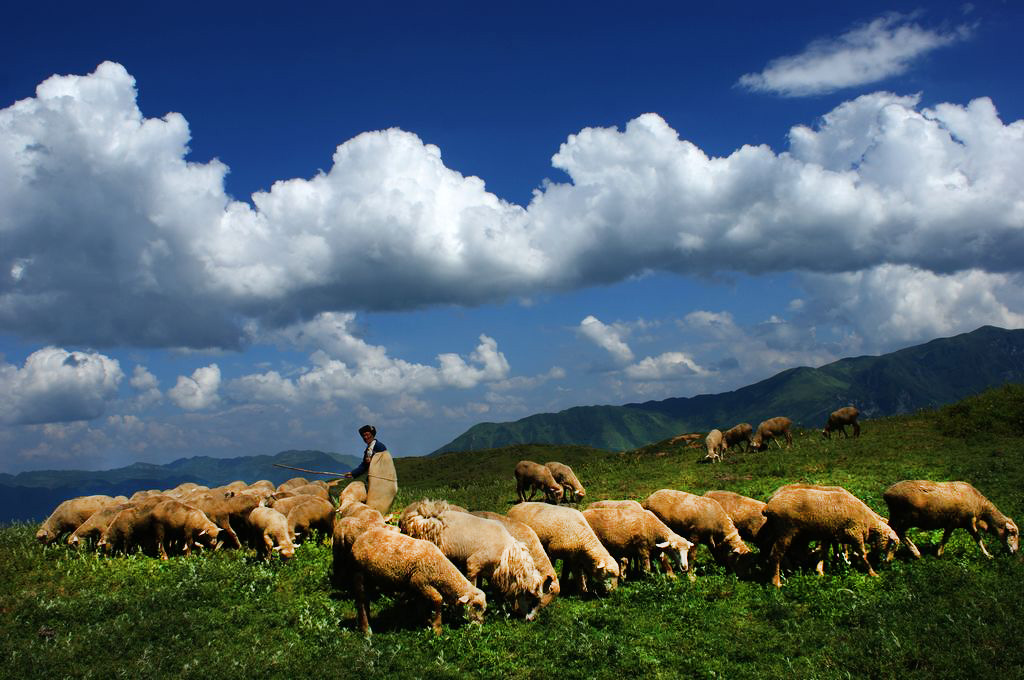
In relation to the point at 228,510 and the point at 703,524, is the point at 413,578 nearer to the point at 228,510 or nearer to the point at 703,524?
the point at 703,524

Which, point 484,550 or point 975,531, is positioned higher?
point 484,550

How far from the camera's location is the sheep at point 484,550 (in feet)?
40.4

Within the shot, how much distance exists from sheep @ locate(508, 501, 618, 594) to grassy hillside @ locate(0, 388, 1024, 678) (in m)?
0.53

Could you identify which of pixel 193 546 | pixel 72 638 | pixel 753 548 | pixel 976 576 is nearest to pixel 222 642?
pixel 72 638

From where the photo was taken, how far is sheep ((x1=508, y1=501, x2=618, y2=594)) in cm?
1373

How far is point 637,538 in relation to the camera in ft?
48.5

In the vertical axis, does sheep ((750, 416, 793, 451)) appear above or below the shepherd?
below

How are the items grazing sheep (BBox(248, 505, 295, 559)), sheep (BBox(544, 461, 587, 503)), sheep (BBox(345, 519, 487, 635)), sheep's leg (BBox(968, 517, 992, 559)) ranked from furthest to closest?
sheep (BBox(544, 461, 587, 503)) → grazing sheep (BBox(248, 505, 295, 559)) → sheep's leg (BBox(968, 517, 992, 559)) → sheep (BBox(345, 519, 487, 635))

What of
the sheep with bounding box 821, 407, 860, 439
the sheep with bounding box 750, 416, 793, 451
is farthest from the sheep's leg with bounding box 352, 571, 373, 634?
the sheep with bounding box 750, 416, 793, 451

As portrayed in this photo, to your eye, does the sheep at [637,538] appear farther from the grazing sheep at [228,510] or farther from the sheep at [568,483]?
the sheep at [568,483]

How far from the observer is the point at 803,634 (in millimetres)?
10758

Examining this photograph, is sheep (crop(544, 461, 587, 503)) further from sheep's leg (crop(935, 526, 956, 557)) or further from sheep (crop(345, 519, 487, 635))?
sheep (crop(345, 519, 487, 635))

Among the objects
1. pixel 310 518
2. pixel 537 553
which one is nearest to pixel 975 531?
pixel 537 553

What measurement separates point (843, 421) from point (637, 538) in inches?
1254
